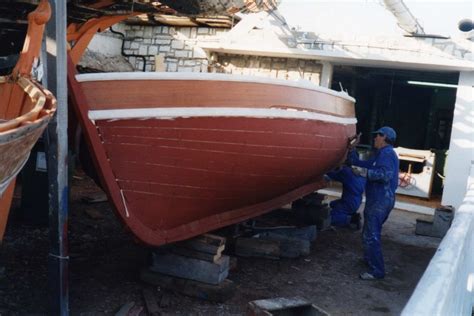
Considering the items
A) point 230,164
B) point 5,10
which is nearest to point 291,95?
point 230,164

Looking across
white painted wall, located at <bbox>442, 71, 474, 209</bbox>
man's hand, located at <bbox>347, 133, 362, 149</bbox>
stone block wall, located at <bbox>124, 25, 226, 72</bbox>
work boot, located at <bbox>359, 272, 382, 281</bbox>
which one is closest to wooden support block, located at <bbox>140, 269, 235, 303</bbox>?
work boot, located at <bbox>359, 272, 382, 281</bbox>

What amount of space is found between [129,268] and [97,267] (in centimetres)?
28

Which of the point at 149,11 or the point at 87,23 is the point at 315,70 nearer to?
the point at 149,11

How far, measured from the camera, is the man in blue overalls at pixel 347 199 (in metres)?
6.46

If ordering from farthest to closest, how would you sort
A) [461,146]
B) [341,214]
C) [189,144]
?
[461,146] < [341,214] < [189,144]

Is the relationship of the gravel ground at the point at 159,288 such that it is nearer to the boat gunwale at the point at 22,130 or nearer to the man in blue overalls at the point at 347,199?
the man in blue overalls at the point at 347,199

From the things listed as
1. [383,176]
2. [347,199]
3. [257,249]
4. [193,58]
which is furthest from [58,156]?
[193,58]

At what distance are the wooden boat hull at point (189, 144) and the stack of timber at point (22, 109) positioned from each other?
14.8 inches

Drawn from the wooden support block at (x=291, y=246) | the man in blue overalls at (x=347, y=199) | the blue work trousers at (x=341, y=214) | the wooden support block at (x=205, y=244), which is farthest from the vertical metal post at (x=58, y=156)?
the blue work trousers at (x=341, y=214)

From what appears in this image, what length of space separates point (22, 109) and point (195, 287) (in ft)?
6.04

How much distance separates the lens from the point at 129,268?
442 centimetres

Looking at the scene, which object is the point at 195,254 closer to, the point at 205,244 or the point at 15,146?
the point at 205,244

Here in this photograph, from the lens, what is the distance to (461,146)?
351 inches

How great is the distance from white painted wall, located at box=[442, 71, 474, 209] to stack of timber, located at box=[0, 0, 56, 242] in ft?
25.6
